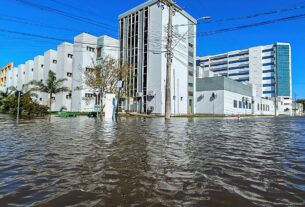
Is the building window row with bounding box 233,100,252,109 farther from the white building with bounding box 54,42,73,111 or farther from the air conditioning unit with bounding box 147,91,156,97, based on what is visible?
the white building with bounding box 54,42,73,111

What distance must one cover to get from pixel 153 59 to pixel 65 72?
1939 centimetres

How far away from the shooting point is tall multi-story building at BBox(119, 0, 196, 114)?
153 ft

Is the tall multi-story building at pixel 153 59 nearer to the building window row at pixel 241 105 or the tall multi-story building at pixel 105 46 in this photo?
the tall multi-story building at pixel 105 46

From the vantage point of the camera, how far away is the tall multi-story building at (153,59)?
153 feet

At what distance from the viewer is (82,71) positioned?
49.8 metres

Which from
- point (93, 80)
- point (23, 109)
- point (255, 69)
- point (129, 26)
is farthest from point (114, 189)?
point (255, 69)

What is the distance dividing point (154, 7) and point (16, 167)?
4757 centimetres

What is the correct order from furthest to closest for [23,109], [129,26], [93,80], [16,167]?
[129,26] → [93,80] → [23,109] → [16,167]

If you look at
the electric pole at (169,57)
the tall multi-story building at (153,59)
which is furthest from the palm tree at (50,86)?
the electric pole at (169,57)

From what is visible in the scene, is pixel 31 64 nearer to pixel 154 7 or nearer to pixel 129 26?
pixel 129 26

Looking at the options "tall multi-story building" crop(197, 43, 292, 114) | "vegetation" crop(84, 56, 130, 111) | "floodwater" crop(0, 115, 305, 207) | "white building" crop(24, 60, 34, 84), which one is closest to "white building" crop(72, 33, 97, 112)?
"vegetation" crop(84, 56, 130, 111)

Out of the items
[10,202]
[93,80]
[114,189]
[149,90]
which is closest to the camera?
[10,202]

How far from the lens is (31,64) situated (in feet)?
222

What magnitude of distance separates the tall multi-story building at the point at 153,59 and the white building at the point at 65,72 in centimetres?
1114
